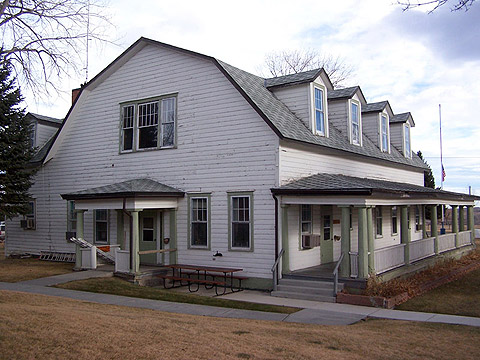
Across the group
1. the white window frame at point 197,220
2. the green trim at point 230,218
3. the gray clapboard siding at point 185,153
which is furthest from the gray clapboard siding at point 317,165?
the white window frame at point 197,220

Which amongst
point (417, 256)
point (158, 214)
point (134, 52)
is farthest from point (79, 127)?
point (417, 256)

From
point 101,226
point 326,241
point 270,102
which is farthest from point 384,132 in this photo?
point 101,226

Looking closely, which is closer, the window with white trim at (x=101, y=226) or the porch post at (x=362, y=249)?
the porch post at (x=362, y=249)

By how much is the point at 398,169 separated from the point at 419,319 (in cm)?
1581

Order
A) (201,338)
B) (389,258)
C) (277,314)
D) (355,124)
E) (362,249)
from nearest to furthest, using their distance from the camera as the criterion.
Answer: (201,338) < (277,314) < (362,249) < (389,258) < (355,124)

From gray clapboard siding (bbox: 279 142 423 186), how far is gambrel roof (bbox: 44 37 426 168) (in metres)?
0.41

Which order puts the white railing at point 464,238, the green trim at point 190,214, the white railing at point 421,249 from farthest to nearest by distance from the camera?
the white railing at point 464,238, the white railing at point 421,249, the green trim at point 190,214

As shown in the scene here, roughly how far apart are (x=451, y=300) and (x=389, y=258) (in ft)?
7.75

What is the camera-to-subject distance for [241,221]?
1609 centimetres

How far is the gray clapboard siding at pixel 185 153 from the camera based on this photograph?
51.6 ft

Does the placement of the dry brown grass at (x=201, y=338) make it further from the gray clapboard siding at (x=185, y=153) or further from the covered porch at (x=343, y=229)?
the gray clapboard siding at (x=185, y=153)

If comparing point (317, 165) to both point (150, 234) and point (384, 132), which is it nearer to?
point (150, 234)

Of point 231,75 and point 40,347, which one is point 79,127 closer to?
point 231,75

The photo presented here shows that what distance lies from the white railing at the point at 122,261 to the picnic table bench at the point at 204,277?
1.17 m
